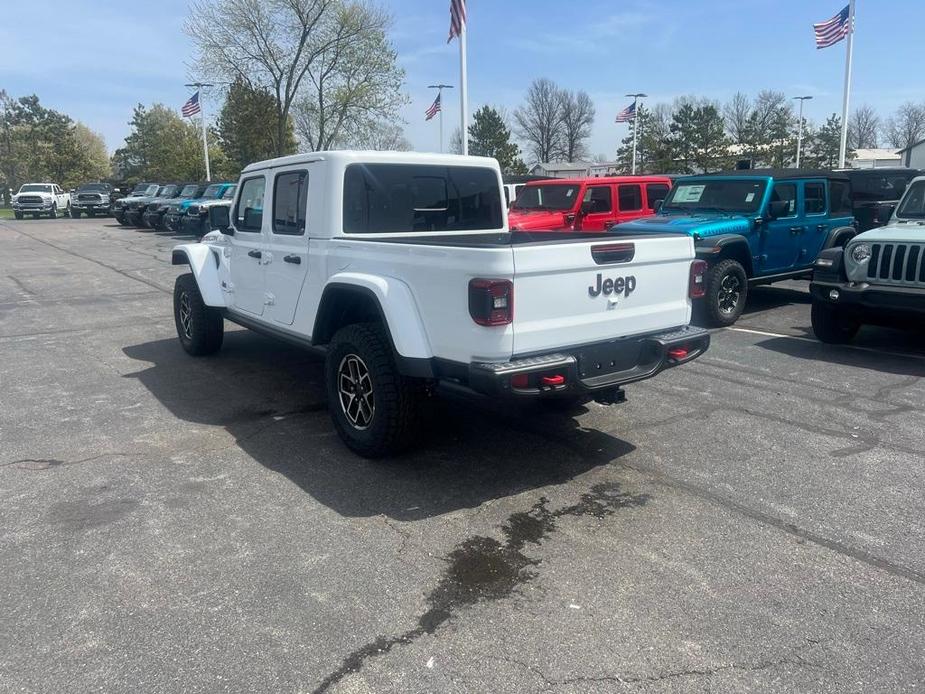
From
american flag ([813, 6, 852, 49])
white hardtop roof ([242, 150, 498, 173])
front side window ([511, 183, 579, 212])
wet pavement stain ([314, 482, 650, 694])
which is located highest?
american flag ([813, 6, 852, 49])

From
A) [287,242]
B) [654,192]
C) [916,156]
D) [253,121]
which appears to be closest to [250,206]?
[287,242]

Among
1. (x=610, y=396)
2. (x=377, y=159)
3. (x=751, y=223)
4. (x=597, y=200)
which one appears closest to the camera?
(x=610, y=396)

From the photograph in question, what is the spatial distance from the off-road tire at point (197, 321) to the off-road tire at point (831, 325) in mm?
6252

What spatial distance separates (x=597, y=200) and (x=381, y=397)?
9782 mm

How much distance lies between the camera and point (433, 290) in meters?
4.14

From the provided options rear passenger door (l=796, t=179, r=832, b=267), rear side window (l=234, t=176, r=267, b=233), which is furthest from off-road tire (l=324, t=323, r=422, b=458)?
rear passenger door (l=796, t=179, r=832, b=267)

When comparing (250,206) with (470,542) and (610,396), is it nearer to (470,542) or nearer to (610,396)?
(610,396)

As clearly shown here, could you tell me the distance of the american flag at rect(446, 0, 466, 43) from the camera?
60.1 feet

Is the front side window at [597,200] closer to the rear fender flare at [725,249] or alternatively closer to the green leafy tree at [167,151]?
the rear fender flare at [725,249]

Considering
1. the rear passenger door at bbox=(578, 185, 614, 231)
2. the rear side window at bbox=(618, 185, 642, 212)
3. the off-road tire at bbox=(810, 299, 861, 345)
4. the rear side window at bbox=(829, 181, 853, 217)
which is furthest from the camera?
the rear side window at bbox=(618, 185, 642, 212)

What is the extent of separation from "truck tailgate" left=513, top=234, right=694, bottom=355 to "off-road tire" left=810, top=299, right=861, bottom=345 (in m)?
3.87

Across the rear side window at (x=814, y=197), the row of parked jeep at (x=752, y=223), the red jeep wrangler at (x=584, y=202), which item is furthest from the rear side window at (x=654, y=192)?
the rear side window at (x=814, y=197)

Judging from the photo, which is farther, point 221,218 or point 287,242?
point 221,218

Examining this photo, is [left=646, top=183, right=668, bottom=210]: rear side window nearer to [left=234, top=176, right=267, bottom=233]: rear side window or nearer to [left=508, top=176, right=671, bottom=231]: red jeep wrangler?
[left=508, top=176, right=671, bottom=231]: red jeep wrangler
